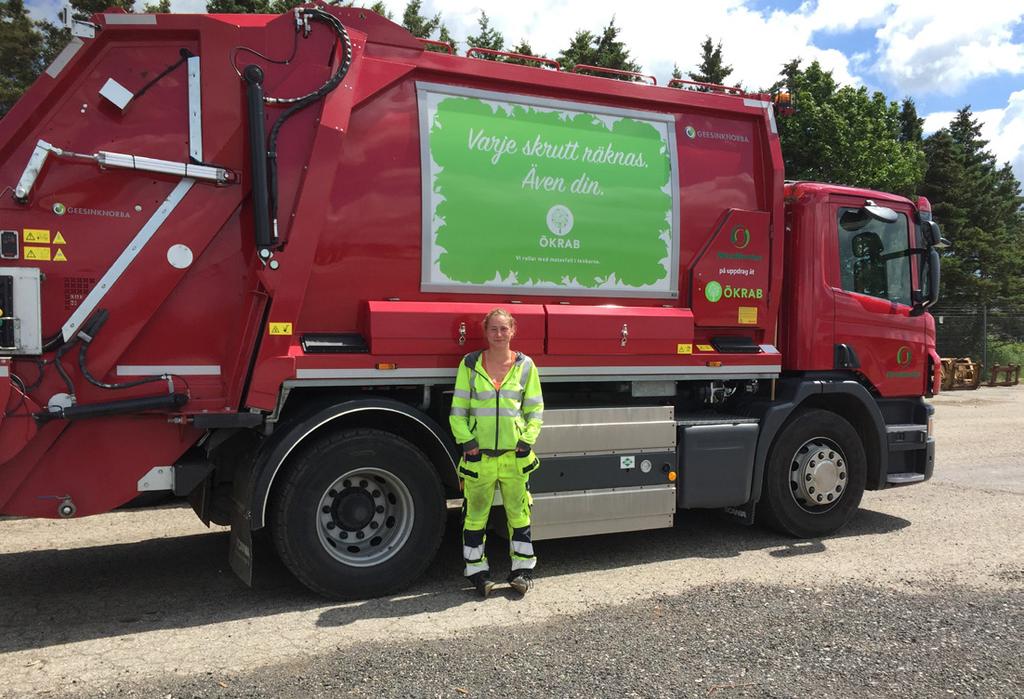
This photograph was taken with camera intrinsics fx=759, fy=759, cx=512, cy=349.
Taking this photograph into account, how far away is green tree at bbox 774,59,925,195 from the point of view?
2717cm

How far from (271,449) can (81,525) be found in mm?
3273

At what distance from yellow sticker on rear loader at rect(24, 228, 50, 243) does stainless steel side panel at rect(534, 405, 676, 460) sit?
3078 mm

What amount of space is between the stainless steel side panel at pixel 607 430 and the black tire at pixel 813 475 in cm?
110

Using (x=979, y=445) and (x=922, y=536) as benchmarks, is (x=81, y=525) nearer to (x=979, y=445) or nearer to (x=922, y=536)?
(x=922, y=536)

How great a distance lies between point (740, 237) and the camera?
5.86 metres

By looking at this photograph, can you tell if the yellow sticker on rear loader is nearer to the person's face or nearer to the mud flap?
the mud flap

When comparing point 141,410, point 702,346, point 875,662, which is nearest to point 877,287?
point 702,346

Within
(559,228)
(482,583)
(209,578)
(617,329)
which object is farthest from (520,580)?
(559,228)

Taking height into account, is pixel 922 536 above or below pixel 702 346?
below

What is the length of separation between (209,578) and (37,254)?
234 centimetres

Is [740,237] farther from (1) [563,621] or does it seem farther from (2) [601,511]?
(1) [563,621]

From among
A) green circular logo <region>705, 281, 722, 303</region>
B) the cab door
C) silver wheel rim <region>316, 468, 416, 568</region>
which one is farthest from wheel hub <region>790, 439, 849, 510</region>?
silver wheel rim <region>316, 468, 416, 568</region>

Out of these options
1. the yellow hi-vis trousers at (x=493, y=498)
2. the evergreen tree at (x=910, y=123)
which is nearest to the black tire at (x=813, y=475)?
the yellow hi-vis trousers at (x=493, y=498)

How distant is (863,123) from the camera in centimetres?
2752
